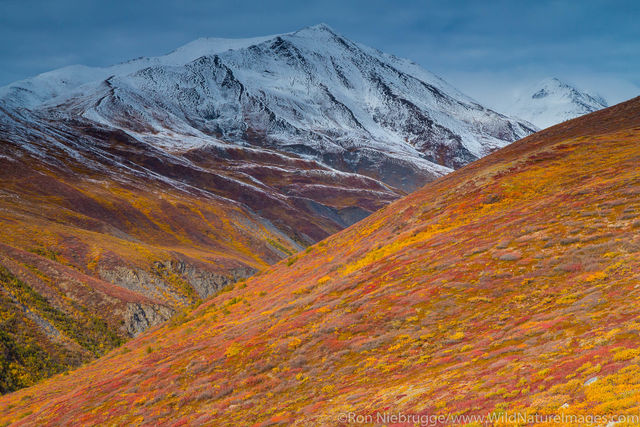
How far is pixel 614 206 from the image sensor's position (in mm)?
20781

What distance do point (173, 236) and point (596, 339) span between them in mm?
89085

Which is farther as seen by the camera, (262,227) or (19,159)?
(262,227)

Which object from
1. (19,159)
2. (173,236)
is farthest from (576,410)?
(19,159)

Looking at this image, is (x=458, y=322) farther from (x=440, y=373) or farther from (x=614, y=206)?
(x=614, y=206)

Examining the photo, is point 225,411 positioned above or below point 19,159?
below

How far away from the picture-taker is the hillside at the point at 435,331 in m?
11.4

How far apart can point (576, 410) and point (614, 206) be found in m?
15.9

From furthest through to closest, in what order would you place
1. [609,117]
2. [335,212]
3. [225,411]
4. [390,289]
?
[335,212] < [609,117] < [390,289] < [225,411]

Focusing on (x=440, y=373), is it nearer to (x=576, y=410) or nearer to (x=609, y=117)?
(x=576, y=410)

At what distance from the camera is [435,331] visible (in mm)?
15969

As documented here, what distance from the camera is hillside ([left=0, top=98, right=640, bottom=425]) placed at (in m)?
11.4

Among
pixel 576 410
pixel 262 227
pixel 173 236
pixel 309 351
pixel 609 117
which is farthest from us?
pixel 262 227

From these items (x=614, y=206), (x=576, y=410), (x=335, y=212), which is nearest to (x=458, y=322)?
(x=576, y=410)

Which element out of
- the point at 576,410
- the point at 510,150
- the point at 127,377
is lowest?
the point at 127,377
